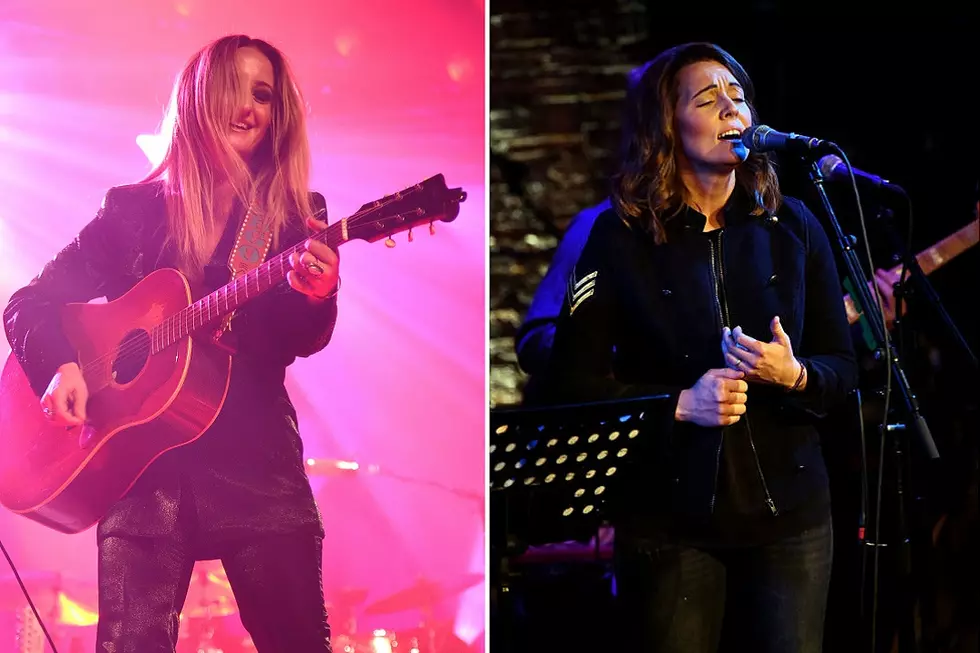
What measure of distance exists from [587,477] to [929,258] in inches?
63.5

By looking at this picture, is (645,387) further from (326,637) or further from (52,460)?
(52,460)

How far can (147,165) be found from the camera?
7.55 ft

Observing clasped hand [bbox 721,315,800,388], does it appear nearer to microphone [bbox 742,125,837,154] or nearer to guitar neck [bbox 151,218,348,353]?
microphone [bbox 742,125,837,154]

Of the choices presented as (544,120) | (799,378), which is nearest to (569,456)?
(799,378)

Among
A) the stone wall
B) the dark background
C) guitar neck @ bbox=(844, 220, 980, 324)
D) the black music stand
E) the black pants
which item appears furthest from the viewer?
the stone wall

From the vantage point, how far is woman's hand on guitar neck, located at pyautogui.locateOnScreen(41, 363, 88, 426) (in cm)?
225

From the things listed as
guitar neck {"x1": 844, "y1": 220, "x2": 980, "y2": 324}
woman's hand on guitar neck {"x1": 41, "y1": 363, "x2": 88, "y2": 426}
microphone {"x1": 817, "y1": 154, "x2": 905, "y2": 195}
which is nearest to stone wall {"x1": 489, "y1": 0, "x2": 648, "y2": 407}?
guitar neck {"x1": 844, "y1": 220, "x2": 980, "y2": 324}

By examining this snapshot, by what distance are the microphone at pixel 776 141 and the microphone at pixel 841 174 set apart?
0.32ft

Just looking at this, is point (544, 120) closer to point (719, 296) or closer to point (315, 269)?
point (719, 296)

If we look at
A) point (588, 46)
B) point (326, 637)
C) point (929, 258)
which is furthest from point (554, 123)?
point (326, 637)

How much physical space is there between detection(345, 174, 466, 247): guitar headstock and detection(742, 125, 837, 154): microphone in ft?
2.15

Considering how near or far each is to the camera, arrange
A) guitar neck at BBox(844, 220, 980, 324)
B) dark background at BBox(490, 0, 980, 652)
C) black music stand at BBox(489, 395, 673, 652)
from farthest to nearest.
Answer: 1. dark background at BBox(490, 0, 980, 652)
2. guitar neck at BBox(844, 220, 980, 324)
3. black music stand at BBox(489, 395, 673, 652)

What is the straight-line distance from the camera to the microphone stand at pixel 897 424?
7.51 ft

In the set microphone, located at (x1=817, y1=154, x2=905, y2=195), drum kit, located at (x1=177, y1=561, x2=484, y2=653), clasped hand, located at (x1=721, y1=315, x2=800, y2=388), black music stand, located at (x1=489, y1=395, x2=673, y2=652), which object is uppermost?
microphone, located at (x1=817, y1=154, x2=905, y2=195)
